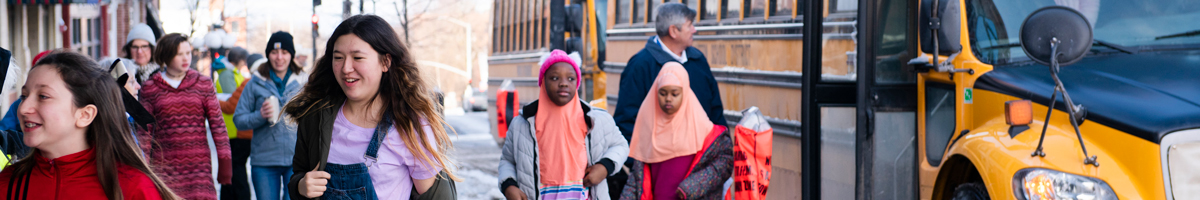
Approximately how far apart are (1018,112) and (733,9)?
10.0 feet

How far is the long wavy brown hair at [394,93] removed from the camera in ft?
9.42

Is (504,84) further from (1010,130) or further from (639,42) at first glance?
(1010,130)

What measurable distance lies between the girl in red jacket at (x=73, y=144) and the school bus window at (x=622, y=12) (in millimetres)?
6445

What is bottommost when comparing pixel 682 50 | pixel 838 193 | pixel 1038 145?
pixel 838 193

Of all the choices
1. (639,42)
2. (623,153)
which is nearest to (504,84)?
(639,42)

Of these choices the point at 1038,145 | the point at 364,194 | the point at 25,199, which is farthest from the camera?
the point at 1038,145

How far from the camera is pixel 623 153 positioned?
4.48 m

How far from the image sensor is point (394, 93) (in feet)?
9.52

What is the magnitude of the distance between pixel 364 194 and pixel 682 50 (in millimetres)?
3098

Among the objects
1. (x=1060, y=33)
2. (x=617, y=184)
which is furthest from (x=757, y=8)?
(x=1060, y=33)

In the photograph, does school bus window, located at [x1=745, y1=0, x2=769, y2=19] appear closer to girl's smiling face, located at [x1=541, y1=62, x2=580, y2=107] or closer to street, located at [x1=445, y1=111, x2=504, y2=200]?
street, located at [x1=445, y1=111, x2=504, y2=200]

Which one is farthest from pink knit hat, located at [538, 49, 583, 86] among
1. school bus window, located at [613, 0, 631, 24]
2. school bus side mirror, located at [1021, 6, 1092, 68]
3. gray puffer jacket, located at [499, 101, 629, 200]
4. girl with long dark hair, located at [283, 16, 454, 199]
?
school bus window, located at [613, 0, 631, 24]

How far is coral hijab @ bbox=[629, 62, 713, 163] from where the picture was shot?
17.0ft

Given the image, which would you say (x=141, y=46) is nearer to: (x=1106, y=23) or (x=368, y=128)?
(x=368, y=128)
